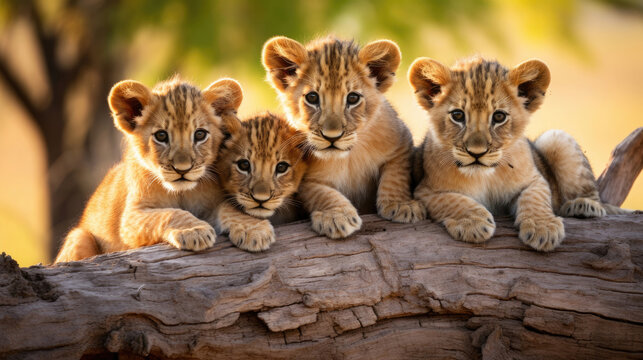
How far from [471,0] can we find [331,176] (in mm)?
6644

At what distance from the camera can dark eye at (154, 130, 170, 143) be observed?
5.10m

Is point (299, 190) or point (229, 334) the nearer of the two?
point (229, 334)

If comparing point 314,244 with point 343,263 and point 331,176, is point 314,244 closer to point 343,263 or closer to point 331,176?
point 343,263

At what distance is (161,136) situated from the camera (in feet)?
16.8

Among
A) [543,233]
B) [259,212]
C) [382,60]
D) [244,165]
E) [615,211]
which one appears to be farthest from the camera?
[615,211]

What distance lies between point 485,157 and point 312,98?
4.32 ft

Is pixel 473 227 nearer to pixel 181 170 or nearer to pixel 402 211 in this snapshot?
pixel 402 211

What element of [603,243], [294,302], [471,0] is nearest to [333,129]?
[294,302]

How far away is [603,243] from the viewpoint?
5.19 meters

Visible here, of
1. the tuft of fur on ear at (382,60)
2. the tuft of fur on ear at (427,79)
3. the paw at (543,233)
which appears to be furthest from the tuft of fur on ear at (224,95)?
the paw at (543,233)

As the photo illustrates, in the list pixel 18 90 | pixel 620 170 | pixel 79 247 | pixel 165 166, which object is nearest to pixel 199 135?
pixel 165 166

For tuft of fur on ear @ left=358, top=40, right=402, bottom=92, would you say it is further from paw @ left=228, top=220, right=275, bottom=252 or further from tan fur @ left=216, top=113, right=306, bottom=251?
paw @ left=228, top=220, right=275, bottom=252

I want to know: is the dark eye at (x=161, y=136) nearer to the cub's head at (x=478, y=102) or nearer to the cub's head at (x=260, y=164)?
the cub's head at (x=260, y=164)

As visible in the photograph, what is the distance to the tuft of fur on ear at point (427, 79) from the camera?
5297 millimetres
